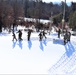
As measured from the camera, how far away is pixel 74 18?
47156 mm

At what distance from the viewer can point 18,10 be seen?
56.3 meters

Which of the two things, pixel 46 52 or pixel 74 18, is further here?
pixel 74 18

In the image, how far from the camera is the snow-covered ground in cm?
1509

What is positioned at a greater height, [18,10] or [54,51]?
[18,10]

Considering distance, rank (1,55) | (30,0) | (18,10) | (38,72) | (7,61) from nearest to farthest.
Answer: (38,72) < (7,61) < (1,55) < (18,10) < (30,0)

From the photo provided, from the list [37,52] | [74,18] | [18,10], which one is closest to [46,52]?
[37,52]

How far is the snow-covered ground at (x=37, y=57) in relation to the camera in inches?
594

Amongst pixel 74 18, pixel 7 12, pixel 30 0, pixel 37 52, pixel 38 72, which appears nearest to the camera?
pixel 38 72

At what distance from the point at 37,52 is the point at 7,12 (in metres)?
24.1

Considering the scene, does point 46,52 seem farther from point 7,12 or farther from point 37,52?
point 7,12

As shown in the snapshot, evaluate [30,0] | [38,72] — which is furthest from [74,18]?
[30,0]

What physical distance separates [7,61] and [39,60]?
2090 millimetres

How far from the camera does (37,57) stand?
741 inches

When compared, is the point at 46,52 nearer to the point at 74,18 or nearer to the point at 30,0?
the point at 74,18
